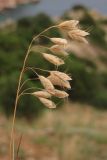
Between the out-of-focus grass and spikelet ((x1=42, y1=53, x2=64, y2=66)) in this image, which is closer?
spikelet ((x1=42, y1=53, x2=64, y2=66))

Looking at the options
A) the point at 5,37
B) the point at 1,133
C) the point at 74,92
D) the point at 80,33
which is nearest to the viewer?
the point at 80,33

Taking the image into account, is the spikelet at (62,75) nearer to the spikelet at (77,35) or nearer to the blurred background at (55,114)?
the spikelet at (77,35)

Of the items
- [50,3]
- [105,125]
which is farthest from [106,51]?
[105,125]

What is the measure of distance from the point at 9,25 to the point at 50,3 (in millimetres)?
4130

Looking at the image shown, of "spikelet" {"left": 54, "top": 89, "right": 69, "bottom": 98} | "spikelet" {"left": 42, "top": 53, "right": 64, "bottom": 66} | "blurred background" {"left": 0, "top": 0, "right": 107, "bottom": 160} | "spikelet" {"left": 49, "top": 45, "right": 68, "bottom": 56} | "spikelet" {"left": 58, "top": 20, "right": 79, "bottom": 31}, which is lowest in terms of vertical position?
"blurred background" {"left": 0, "top": 0, "right": 107, "bottom": 160}

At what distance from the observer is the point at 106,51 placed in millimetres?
27984

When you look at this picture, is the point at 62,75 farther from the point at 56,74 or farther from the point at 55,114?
the point at 55,114

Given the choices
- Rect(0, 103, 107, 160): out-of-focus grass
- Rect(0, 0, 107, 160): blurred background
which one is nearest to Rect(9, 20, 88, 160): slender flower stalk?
Rect(0, 0, 107, 160): blurred background

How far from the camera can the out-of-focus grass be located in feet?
34.4

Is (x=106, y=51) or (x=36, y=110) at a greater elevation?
(x=36, y=110)

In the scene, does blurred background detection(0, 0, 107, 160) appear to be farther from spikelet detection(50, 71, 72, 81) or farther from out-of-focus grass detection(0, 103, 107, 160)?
spikelet detection(50, 71, 72, 81)

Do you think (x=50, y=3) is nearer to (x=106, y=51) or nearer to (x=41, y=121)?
(x=106, y=51)

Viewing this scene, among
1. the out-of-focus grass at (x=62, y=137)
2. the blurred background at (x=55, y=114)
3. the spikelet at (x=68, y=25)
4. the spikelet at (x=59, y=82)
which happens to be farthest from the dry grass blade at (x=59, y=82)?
the out-of-focus grass at (x=62, y=137)

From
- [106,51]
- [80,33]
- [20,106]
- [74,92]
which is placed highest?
[80,33]
